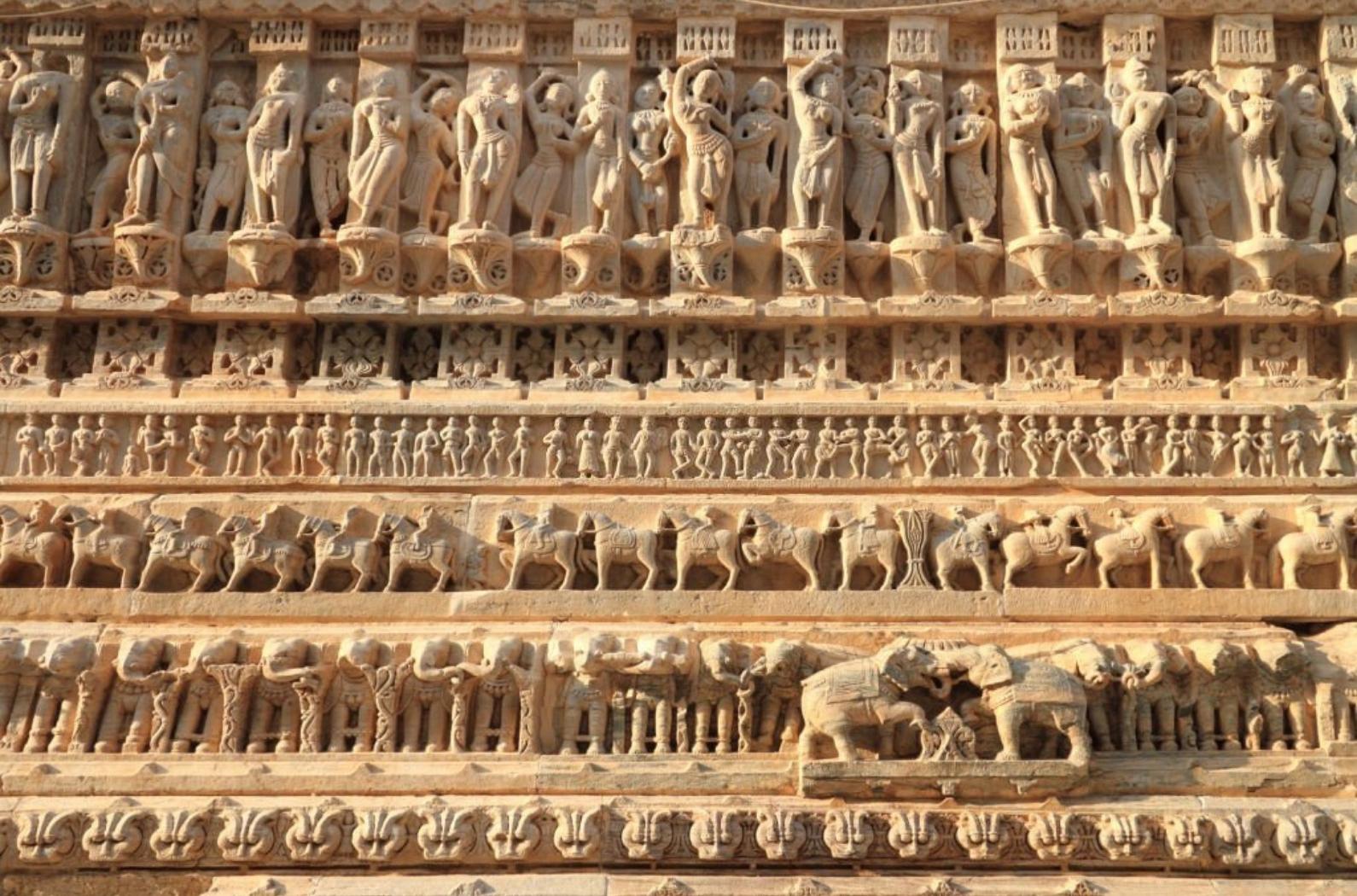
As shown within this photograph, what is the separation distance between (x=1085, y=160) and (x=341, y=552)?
18.8 feet

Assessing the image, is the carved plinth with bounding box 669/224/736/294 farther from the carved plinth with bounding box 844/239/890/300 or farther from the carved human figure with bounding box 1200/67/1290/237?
the carved human figure with bounding box 1200/67/1290/237

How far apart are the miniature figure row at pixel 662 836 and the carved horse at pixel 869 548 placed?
1.69m

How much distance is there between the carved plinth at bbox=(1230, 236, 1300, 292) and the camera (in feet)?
37.3

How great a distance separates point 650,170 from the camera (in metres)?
11.7

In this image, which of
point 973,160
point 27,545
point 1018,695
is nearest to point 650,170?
point 973,160

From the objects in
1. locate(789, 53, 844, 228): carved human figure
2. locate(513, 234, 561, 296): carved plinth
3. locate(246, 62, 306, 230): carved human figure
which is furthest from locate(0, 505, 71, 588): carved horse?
locate(789, 53, 844, 228): carved human figure

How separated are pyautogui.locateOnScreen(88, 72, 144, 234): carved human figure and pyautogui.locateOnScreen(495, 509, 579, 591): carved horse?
146 inches

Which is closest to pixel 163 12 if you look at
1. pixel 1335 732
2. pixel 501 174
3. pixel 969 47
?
pixel 501 174

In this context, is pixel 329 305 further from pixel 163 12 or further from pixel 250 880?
pixel 250 880

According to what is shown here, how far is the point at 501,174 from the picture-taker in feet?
38.2

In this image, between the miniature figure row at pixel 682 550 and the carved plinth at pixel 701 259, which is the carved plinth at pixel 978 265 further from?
the miniature figure row at pixel 682 550

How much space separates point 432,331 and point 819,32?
11.5ft

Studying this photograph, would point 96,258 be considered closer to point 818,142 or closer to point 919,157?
point 818,142

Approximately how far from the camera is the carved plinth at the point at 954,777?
9609 millimetres
